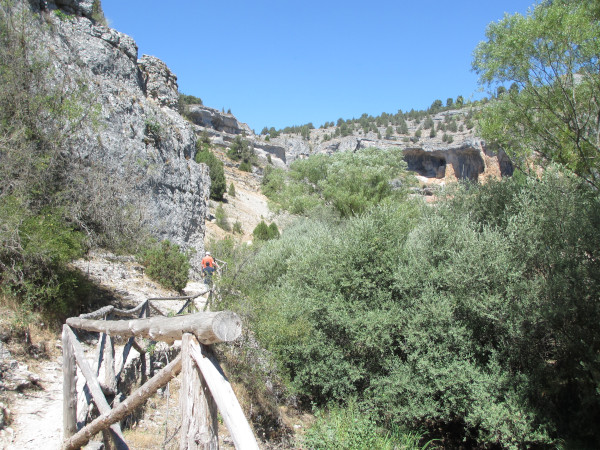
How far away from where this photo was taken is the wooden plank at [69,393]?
3.81 m

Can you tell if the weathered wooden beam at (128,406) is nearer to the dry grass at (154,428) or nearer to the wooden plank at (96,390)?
the wooden plank at (96,390)

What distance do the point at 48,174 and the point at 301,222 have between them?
51.5 feet

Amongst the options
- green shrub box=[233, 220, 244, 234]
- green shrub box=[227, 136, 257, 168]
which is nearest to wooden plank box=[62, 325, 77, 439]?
green shrub box=[233, 220, 244, 234]

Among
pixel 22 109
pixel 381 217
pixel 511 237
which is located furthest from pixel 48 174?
pixel 511 237

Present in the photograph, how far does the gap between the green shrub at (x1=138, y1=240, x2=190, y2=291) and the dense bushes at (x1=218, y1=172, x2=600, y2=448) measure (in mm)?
3191

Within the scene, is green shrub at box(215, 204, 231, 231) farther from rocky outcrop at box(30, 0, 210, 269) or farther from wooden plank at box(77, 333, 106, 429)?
wooden plank at box(77, 333, 106, 429)

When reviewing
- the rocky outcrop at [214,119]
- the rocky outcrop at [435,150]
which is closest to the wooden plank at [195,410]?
the rocky outcrop at [435,150]

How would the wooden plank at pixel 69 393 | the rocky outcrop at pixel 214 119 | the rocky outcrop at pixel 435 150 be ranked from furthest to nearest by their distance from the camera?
the rocky outcrop at pixel 214 119 < the rocky outcrop at pixel 435 150 < the wooden plank at pixel 69 393

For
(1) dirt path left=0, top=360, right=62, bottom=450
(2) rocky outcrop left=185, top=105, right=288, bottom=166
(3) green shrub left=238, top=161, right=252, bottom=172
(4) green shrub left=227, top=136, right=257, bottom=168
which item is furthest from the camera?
(2) rocky outcrop left=185, top=105, right=288, bottom=166

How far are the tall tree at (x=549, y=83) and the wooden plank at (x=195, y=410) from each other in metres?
9.76

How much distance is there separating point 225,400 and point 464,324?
7581 mm

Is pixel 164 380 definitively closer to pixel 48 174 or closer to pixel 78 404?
pixel 78 404

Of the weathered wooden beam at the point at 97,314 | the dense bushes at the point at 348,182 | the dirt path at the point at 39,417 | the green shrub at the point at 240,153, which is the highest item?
the green shrub at the point at 240,153

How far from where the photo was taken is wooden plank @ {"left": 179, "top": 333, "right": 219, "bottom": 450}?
7.91 ft
